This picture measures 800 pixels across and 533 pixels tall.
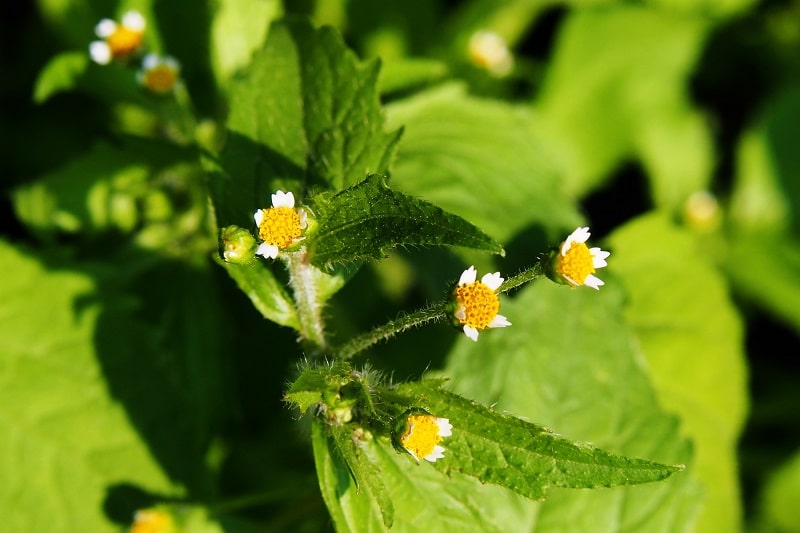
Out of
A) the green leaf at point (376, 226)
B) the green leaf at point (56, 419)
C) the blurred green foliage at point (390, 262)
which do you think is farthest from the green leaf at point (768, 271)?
the green leaf at point (56, 419)

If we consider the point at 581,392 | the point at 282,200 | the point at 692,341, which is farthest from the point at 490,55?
the point at 282,200

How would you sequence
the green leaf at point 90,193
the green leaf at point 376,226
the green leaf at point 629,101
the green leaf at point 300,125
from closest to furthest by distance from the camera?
1. the green leaf at point 376,226
2. the green leaf at point 300,125
3. the green leaf at point 90,193
4. the green leaf at point 629,101

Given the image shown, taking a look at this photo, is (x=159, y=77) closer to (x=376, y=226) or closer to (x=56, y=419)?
(x=56, y=419)

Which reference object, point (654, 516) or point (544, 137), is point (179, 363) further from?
point (544, 137)

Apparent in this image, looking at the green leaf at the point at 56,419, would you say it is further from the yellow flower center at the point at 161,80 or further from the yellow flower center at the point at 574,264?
the yellow flower center at the point at 574,264

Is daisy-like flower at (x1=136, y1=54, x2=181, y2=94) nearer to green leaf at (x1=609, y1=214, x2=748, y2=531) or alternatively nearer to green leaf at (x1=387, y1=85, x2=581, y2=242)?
green leaf at (x1=387, y1=85, x2=581, y2=242)

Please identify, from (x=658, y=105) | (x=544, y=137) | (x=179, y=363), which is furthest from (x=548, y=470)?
(x=658, y=105)

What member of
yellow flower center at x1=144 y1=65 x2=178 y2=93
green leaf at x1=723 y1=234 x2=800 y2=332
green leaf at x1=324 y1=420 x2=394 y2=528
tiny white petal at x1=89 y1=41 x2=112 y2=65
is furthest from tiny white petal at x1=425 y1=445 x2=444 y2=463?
green leaf at x1=723 y1=234 x2=800 y2=332
